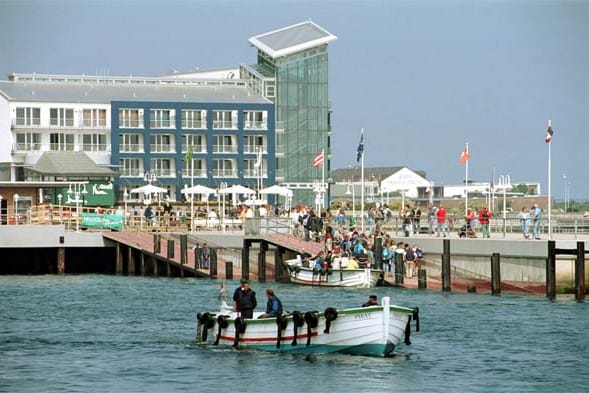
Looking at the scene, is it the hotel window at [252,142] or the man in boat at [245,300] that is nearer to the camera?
the man in boat at [245,300]

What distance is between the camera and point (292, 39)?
5394 inches

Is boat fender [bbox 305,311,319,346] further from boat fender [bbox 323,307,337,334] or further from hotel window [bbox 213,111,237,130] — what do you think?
hotel window [bbox 213,111,237,130]

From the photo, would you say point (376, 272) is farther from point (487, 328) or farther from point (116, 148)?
point (116, 148)

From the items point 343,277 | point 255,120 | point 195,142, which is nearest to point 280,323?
point 343,277

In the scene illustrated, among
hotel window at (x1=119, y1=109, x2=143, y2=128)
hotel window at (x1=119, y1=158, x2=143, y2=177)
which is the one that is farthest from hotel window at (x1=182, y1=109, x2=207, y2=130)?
hotel window at (x1=119, y1=158, x2=143, y2=177)

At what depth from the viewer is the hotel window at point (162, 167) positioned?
133025mm

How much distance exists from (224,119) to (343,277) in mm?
73481

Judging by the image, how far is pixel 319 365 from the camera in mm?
40094

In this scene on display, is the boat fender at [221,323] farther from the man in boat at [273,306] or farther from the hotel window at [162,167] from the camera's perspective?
the hotel window at [162,167]

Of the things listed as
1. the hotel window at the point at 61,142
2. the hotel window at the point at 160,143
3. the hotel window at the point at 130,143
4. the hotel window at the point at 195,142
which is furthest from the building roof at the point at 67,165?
the hotel window at the point at 195,142

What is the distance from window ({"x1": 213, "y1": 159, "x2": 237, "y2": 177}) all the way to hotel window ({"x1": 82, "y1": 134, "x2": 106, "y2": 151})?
1053 cm

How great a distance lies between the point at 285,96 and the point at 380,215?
61524 mm

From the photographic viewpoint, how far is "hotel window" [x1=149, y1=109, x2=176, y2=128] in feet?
439

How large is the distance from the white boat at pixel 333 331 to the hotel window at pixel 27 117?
302 feet
